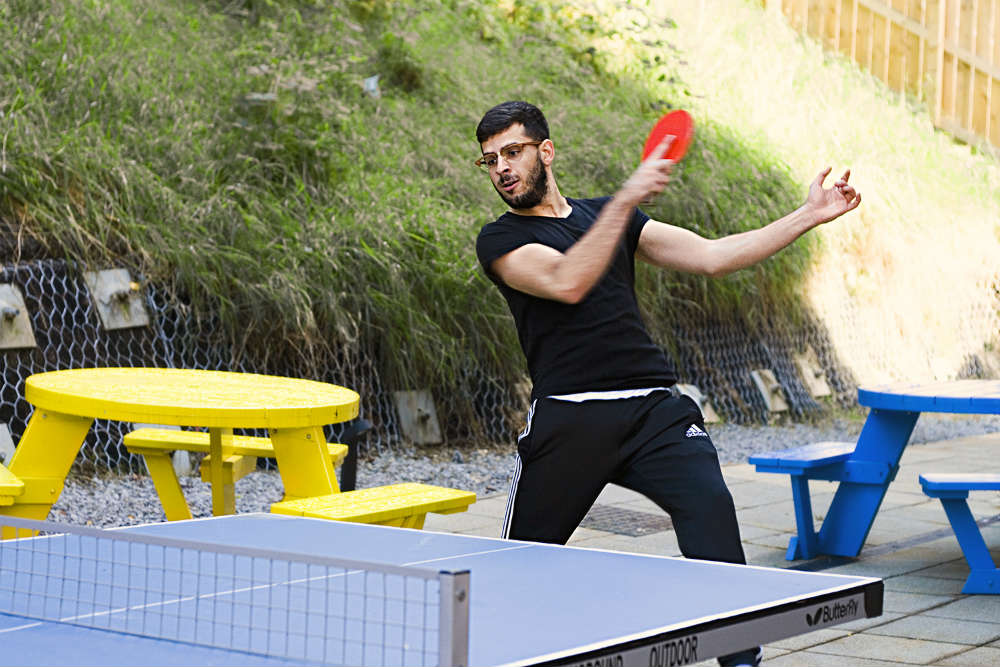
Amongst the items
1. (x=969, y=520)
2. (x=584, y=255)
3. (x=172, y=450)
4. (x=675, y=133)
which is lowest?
(x=969, y=520)

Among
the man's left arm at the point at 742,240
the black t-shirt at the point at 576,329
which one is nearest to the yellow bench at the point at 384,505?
the black t-shirt at the point at 576,329

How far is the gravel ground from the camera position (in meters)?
6.12

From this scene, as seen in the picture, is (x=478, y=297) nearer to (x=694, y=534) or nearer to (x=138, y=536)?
(x=694, y=534)

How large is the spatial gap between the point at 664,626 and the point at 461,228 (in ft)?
21.1

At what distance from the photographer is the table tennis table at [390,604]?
1948 mm

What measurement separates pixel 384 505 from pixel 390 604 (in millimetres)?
1658

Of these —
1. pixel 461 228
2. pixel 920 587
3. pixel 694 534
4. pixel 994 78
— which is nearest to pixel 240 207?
pixel 461 228

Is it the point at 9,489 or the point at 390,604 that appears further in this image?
the point at 9,489

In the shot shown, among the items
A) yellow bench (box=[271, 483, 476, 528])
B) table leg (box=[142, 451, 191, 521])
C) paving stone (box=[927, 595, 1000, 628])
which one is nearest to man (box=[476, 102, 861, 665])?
yellow bench (box=[271, 483, 476, 528])

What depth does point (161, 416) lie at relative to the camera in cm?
404

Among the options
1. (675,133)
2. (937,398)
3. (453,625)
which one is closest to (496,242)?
(675,133)

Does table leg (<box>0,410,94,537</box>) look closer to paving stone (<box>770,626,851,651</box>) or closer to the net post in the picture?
paving stone (<box>770,626,851,651</box>)

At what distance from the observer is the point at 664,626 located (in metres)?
2.06

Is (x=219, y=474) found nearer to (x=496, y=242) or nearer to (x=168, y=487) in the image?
(x=168, y=487)
